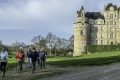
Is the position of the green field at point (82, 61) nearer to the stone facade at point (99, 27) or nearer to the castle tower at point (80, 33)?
the castle tower at point (80, 33)

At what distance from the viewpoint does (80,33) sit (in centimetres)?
16000

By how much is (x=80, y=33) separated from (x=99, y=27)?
32.7 feet

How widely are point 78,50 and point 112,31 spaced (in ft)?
56.4

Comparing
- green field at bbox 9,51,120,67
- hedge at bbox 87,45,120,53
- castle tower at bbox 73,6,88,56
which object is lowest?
green field at bbox 9,51,120,67

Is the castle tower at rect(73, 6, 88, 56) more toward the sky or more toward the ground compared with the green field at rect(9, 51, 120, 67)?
more toward the sky

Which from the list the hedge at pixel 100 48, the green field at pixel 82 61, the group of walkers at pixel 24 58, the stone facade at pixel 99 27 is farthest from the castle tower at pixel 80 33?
the group of walkers at pixel 24 58

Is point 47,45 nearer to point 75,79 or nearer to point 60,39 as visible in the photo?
point 60,39

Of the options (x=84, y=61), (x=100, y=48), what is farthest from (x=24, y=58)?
(x=100, y=48)

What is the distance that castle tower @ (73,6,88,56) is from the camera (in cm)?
15575

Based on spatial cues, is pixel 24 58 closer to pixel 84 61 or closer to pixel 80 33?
pixel 84 61

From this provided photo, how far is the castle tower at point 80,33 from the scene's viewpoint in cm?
15575

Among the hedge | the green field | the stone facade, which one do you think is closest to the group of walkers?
the green field

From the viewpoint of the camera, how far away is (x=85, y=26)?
162 metres

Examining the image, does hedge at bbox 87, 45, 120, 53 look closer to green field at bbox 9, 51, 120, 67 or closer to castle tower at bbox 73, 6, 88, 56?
castle tower at bbox 73, 6, 88, 56
